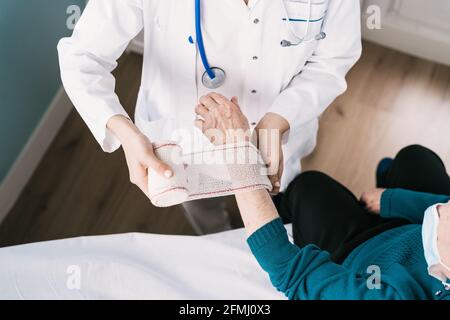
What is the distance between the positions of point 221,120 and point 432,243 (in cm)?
45

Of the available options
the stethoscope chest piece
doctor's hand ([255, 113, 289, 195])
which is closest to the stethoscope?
the stethoscope chest piece

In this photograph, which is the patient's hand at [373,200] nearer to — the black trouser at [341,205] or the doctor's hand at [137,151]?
the black trouser at [341,205]

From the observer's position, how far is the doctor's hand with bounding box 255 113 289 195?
3.26 ft

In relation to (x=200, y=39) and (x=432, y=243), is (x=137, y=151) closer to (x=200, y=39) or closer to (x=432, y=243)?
(x=200, y=39)

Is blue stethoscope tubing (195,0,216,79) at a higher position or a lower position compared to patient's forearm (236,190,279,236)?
higher

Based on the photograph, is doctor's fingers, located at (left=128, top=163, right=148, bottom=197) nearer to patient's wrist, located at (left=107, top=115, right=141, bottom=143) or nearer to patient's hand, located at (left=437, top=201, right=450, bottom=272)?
patient's wrist, located at (left=107, top=115, right=141, bottom=143)

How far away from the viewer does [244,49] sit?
100 cm

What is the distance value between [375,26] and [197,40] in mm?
1079

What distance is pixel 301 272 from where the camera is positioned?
0.97 meters

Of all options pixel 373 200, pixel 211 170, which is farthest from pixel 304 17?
pixel 373 200

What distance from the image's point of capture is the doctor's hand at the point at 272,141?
995 mm

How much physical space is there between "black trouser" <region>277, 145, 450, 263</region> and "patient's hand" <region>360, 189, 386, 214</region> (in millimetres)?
→ 19

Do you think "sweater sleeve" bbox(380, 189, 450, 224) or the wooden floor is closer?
"sweater sleeve" bbox(380, 189, 450, 224)

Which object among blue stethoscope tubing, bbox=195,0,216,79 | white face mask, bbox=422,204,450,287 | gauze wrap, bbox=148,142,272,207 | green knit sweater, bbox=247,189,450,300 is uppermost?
blue stethoscope tubing, bbox=195,0,216,79
